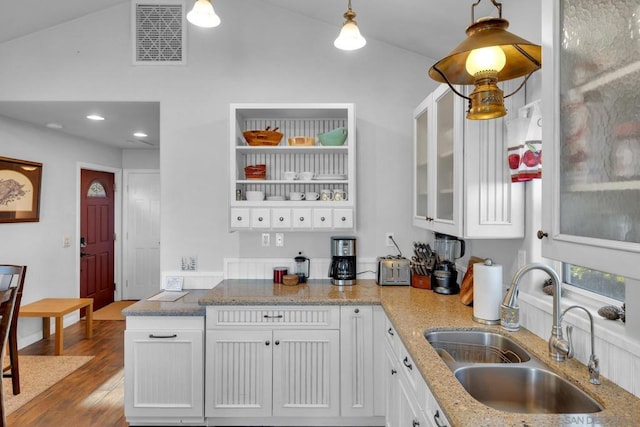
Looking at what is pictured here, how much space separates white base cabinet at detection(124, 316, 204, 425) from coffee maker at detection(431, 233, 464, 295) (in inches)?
61.9

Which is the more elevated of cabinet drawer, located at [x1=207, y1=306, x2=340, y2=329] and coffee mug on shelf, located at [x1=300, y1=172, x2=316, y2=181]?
coffee mug on shelf, located at [x1=300, y1=172, x2=316, y2=181]

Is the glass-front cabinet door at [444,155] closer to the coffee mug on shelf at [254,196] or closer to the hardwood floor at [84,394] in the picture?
the coffee mug on shelf at [254,196]

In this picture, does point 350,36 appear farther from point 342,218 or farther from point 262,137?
point 342,218

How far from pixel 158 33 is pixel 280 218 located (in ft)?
5.96

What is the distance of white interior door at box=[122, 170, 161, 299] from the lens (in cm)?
546

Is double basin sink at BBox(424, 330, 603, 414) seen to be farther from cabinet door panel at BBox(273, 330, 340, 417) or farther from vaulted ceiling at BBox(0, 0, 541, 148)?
vaulted ceiling at BBox(0, 0, 541, 148)

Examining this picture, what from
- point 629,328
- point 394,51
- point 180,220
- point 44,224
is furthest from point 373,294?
point 44,224

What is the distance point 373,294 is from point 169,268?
1.66 m

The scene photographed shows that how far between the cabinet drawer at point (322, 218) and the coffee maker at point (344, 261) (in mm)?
173

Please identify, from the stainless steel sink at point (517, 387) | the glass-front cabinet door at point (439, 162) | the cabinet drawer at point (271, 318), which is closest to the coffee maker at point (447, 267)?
the glass-front cabinet door at point (439, 162)

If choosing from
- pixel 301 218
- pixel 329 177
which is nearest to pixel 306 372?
pixel 301 218

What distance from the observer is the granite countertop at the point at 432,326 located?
3.39ft

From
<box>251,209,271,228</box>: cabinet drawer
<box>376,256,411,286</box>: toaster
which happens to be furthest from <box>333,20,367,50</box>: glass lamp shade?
<box>376,256,411,286</box>: toaster

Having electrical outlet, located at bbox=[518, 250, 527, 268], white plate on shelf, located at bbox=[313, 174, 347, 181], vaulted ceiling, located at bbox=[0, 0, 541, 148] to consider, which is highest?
vaulted ceiling, located at bbox=[0, 0, 541, 148]
